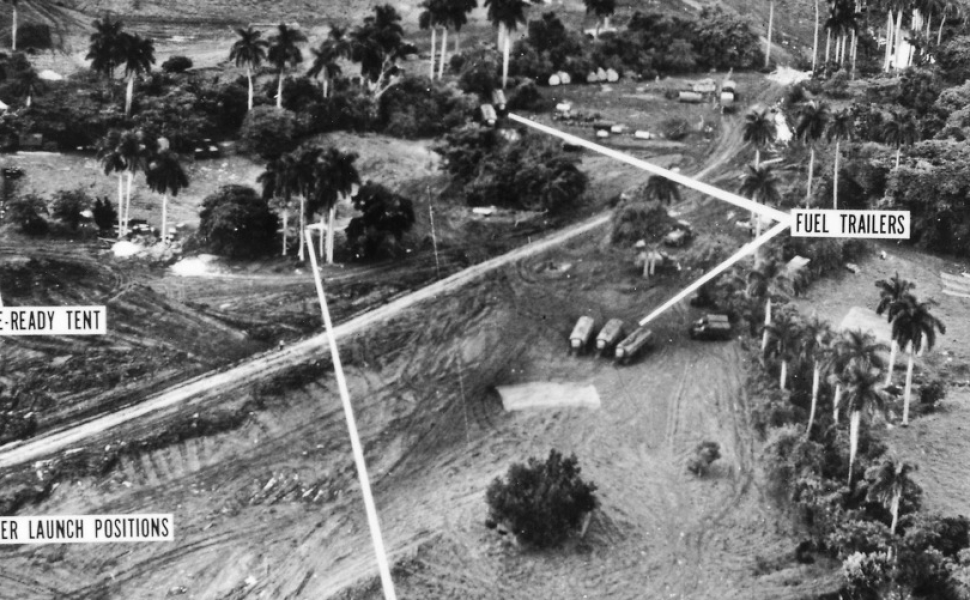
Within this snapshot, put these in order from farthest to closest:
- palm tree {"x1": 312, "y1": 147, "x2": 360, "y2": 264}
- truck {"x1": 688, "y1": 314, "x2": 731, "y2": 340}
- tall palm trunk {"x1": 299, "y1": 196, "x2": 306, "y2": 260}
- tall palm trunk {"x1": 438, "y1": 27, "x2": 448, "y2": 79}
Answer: tall palm trunk {"x1": 438, "y1": 27, "x2": 448, "y2": 79}, tall palm trunk {"x1": 299, "y1": 196, "x2": 306, "y2": 260}, palm tree {"x1": 312, "y1": 147, "x2": 360, "y2": 264}, truck {"x1": 688, "y1": 314, "x2": 731, "y2": 340}

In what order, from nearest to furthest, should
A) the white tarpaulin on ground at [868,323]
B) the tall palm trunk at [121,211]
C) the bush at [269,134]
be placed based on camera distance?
the white tarpaulin on ground at [868,323]
the tall palm trunk at [121,211]
the bush at [269,134]

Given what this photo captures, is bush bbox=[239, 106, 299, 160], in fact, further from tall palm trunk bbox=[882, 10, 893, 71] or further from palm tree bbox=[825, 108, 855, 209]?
tall palm trunk bbox=[882, 10, 893, 71]

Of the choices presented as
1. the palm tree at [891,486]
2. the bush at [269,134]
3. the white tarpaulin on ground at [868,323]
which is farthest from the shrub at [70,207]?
the palm tree at [891,486]

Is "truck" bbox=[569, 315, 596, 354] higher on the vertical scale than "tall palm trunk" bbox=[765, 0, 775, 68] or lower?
lower

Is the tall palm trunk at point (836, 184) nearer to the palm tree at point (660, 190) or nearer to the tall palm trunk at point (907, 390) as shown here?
the palm tree at point (660, 190)

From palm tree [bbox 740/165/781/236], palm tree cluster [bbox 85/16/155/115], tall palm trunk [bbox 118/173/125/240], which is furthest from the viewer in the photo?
palm tree cluster [bbox 85/16/155/115]

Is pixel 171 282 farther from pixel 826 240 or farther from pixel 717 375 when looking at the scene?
pixel 826 240

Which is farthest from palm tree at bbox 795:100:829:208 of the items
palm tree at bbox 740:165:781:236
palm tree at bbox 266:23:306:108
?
palm tree at bbox 266:23:306:108
